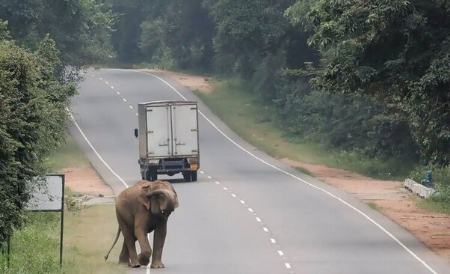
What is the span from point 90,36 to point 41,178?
49.2 meters

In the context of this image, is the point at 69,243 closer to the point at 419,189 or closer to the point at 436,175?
the point at 419,189

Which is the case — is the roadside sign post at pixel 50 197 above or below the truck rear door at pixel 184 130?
above

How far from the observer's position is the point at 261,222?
123ft

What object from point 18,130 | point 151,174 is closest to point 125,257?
point 18,130

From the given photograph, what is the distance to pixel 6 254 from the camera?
24.7m

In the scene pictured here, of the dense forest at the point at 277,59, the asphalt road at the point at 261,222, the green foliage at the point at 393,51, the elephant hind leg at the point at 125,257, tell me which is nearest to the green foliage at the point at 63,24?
the dense forest at the point at 277,59

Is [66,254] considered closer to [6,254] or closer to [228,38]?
[6,254]

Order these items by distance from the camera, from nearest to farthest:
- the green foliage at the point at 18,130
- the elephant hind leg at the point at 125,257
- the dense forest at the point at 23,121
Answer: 1. the green foliage at the point at 18,130
2. the dense forest at the point at 23,121
3. the elephant hind leg at the point at 125,257

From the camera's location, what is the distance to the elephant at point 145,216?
1062 inches

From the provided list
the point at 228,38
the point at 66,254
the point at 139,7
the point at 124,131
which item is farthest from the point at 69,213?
the point at 139,7

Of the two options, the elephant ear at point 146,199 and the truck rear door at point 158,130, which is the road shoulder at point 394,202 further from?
the elephant ear at point 146,199

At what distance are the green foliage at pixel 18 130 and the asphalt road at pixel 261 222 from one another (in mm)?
3642

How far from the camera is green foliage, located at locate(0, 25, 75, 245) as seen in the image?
21656 mm

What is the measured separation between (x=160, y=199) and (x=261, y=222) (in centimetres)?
1070
